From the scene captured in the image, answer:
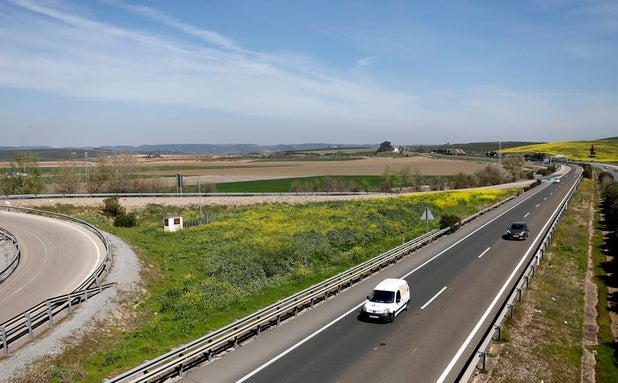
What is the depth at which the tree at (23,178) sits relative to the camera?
7644cm

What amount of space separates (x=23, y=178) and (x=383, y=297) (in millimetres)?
76859

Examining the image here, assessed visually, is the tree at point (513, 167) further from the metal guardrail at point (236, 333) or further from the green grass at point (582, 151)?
the metal guardrail at point (236, 333)

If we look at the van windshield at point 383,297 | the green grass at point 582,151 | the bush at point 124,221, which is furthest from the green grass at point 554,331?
the green grass at point 582,151

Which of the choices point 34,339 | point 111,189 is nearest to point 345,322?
point 34,339

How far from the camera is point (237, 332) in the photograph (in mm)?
16359

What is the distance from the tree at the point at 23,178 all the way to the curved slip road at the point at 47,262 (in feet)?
Answer: 122

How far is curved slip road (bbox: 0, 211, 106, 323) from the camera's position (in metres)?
21.3

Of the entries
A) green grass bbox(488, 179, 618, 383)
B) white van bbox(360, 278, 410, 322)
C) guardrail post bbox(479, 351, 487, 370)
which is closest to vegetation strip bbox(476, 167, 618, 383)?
green grass bbox(488, 179, 618, 383)

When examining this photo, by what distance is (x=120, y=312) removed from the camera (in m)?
20.7

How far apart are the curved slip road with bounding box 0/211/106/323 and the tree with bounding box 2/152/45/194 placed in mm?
37318

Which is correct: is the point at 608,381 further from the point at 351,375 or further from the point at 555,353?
the point at 351,375

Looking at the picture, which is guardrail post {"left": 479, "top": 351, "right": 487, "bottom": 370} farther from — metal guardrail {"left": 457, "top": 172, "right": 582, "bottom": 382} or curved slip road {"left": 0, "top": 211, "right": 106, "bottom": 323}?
curved slip road {"left": 0, "top": 211, "right": 106, "bottom": 323}

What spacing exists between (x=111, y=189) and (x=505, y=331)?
76.8 m

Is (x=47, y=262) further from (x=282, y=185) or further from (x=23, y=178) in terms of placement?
(x=282, y=185)
